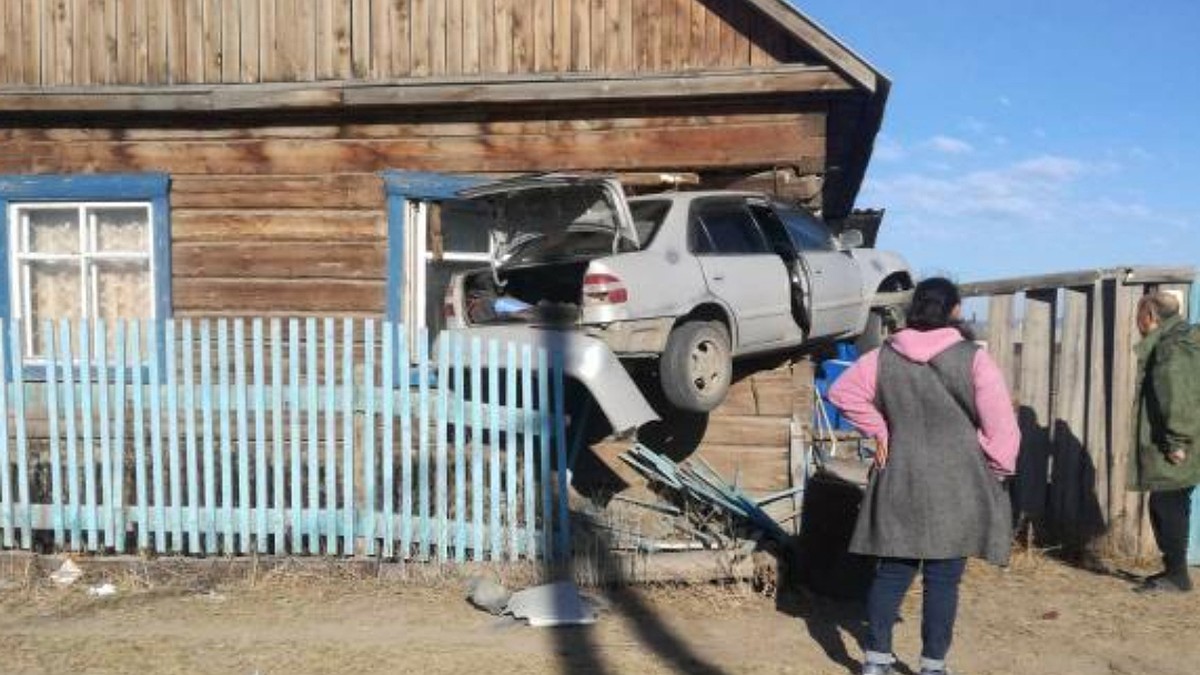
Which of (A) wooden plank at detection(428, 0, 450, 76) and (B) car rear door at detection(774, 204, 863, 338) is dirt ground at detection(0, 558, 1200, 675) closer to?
(B) car rear door at detection(774, 204, 863, 338)

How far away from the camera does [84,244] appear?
9.15m

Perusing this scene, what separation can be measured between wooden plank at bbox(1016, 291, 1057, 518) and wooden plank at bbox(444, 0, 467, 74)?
15.4 feet

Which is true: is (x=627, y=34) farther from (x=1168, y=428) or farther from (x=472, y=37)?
(x=1168, y=428)

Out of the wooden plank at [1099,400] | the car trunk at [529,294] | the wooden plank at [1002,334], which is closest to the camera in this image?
the car trunk at [529,294]

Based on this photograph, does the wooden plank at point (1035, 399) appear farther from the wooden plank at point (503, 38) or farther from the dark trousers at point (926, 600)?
the wooden plank at point (503, 38)

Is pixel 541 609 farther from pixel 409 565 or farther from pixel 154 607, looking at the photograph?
pixel 154 607

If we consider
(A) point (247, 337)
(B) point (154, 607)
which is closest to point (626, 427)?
(B) point (154, 607)

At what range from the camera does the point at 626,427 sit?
6.30 m

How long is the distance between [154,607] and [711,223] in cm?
414

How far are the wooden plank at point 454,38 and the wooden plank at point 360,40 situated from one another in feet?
2.07

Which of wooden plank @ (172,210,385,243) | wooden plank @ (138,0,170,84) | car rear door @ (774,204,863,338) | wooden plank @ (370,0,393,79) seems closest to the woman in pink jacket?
car rear door @ (774,204,863,338)

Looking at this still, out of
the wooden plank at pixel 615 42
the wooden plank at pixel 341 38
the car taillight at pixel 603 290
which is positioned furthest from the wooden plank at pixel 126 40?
the car taillight at pixel 603 290

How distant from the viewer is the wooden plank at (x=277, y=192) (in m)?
8.86

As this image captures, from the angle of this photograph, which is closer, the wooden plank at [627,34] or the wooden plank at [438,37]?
the wooden plank at [627,34]
